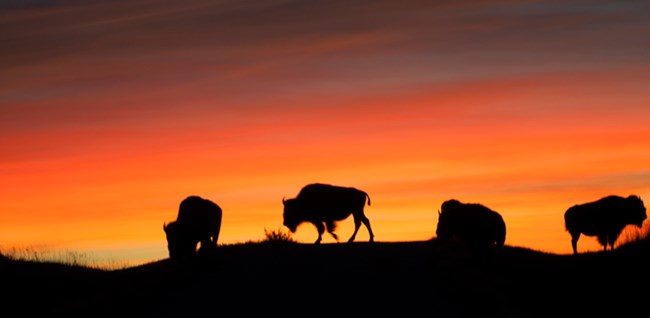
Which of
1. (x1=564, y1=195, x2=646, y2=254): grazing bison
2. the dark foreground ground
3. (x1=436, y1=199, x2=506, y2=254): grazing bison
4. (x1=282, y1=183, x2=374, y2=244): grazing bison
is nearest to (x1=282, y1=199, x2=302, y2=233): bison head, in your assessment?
(x1=282, y1=183, x2=374, y2=244): grazing bison

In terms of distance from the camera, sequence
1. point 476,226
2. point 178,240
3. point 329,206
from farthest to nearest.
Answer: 1. point 329,206
2. point 178,240
3. point 476,226

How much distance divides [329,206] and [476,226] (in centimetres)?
493

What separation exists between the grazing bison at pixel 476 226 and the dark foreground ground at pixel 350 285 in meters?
0.64

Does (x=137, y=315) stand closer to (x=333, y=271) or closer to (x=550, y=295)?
(x=333, y=271)

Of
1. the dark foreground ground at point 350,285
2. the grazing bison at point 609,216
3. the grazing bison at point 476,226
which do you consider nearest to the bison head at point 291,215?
the dark foreground ground at point 350,285

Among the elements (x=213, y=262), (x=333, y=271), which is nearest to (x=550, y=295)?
(x=333, y=271)

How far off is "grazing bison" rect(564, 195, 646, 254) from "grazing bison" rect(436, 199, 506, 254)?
571 cm

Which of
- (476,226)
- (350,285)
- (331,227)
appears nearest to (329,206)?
(331,227)

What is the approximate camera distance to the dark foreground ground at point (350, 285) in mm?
19984

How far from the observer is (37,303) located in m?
24.7

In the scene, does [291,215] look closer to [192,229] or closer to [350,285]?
[192,229]

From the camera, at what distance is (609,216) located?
34469 mm

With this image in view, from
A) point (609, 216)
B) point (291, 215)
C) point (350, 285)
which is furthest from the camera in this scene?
point (609, 216)

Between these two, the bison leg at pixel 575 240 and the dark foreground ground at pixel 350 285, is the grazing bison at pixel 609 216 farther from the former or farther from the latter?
the dark foreground ground at pixel 350 285
